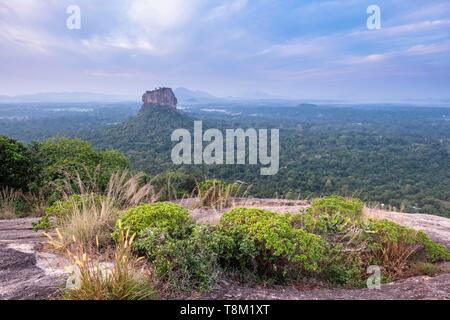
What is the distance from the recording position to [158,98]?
8238 cm

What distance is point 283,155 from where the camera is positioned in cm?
5188

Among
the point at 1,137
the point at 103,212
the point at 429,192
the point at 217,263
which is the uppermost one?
the point at 1,137

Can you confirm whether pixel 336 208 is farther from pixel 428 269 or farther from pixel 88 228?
pixel 88 228

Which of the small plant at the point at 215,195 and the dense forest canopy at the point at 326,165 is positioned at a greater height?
the small plant at the point at 215,195

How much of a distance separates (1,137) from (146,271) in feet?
28.1

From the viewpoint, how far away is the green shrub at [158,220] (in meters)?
4.08

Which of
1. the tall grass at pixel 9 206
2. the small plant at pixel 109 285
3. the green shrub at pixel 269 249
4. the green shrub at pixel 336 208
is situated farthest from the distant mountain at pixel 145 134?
the small plant at pixel 109 285

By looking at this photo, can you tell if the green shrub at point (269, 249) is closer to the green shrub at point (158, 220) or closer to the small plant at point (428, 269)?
the green shrub at point (158, 220)

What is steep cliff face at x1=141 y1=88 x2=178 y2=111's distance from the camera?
82.1m

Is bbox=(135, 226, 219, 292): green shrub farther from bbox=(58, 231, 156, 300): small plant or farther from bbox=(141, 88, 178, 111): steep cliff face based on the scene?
bbox=(141, 88, 178, 111): steep cliff face

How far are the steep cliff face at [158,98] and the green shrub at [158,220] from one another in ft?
261

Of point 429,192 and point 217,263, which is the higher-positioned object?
point 217,263
